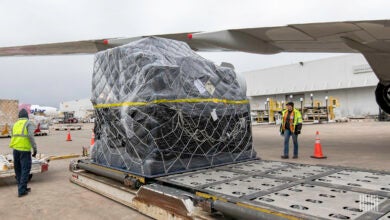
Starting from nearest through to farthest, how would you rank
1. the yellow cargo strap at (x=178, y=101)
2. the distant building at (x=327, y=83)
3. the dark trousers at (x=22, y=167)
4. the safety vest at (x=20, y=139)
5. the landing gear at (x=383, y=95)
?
the yellow cargo strap at (x=178, y=101) < the dark trousers at (x=22, y=167) < the safety vest at (x=20, y=139) < the landing gear at (x=383, y=95) < the distant building at (x=327, y=83)

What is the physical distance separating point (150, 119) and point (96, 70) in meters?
2.09

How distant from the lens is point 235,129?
6051mm

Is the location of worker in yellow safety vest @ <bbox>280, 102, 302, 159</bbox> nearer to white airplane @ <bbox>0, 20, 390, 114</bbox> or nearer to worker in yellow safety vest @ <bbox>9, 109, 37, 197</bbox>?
white airplane @ <bbox>0, 20, 390, 114</bbox>

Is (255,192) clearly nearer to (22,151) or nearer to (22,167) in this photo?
(22,167)

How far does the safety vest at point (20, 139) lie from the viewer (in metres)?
5.90

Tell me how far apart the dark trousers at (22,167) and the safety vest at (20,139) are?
0.09 m

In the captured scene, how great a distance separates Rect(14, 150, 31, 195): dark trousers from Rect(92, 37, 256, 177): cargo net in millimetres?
1158

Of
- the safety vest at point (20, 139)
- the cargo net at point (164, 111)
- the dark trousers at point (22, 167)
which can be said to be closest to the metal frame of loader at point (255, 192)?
the cargo net at point (164, 111)

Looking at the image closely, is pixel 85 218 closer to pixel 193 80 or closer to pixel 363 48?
pixel 193 80

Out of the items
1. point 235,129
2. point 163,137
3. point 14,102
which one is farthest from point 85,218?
point 14,102

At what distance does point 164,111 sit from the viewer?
5.04 metres

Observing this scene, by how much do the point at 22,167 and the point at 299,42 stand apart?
Result: 861 centimetres

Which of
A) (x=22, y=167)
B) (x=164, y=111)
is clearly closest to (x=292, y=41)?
(x=164, y=111)

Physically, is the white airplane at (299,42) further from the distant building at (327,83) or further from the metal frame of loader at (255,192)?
the distant building at (327,83)
